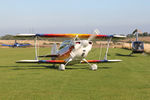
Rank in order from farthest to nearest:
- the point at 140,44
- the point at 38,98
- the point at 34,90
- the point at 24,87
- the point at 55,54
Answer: the point at 140,44, the point at 55,54, the point at 24,87, the point at 34,90, the point at 38,98

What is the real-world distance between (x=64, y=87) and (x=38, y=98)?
6.36ft

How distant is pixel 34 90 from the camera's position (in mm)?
8102

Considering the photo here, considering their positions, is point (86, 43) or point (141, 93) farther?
point (86, 43)

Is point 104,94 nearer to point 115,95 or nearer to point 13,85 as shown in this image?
point 115,95

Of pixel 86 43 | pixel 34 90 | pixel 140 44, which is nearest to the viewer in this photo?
pixel 34 90

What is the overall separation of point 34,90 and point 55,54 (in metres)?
8.39

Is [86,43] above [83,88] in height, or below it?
above

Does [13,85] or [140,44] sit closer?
[13,85]

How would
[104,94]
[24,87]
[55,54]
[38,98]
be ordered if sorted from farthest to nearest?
[55,54] < [24,87] < [104,94] < [38,98]

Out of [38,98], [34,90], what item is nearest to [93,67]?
[34,90]

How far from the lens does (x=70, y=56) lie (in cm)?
1437

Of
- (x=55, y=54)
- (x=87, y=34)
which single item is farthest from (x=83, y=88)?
(x=55, y=54)

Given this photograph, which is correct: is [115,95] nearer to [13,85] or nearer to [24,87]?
[24,87]

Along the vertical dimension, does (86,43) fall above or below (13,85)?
above
